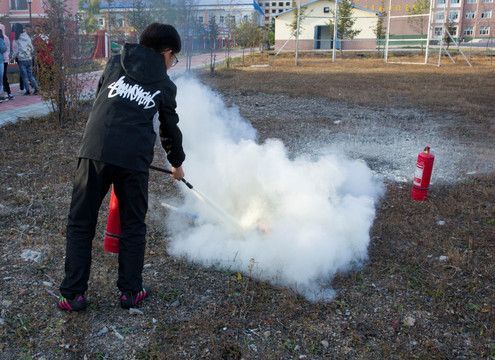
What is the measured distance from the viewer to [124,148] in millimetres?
2475

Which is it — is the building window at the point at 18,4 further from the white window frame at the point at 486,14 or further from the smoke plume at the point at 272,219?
the white window frame at the point at 486,14

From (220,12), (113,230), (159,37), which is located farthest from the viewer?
(220,12)

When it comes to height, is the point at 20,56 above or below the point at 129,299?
above

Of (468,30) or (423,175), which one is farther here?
(468,30)

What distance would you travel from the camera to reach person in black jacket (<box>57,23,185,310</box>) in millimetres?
2484

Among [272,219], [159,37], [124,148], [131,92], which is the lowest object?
[272,219]

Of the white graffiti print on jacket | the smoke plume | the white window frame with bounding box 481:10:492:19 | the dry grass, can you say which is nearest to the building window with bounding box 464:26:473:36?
the white window frame with bounding box 481:10:492:19

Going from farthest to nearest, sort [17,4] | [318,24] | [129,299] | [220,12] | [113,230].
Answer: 1. [318,24]
2. [17,4]
3. [220,12]
4. [113,230]
5. [129,299]


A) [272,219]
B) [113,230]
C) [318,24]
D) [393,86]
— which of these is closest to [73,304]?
[113,230]

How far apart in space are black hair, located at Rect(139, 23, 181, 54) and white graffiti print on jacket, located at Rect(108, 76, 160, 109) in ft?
0.94

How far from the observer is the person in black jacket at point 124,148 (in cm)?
248

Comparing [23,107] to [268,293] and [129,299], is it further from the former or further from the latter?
[268,293]

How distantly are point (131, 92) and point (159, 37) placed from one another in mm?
391

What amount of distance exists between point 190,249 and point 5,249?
1509 millimetres
